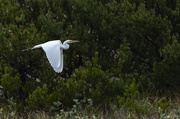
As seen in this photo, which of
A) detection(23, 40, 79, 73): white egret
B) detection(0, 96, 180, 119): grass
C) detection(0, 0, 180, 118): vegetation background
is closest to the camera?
detection(23, 40, 79, 73): white egret

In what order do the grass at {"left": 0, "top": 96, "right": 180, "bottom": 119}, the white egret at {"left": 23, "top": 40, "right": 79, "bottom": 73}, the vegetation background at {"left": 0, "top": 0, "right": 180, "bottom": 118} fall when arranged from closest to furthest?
the white egret at {"left": 23, "top": 40, "right": 79, "bottom": 73}
the grass at {"left": 0, "top": 96, "right": 180, "bottom": 119}
the vegetation background at {"left": 0, "top": 0, "right": 180, "bottom": 118}

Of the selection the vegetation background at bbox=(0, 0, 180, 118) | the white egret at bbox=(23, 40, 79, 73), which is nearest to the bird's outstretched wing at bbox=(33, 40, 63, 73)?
the white egret at bbox=(23, 40, 79, 73)

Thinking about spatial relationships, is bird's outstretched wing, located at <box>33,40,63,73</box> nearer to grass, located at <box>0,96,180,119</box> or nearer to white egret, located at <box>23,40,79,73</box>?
white egret, located at <box>23,40,79,73</box>

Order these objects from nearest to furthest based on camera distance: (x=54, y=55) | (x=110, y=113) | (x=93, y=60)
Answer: (x=54, y=55), (x=93, y=60), (x=110, y=113)

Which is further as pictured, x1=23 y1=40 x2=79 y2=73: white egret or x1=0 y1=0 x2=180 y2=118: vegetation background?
x1=0 y1=0 x2=180 y2=118: vegetation background

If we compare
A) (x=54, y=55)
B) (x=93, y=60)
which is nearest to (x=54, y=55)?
(x=54, y=55)

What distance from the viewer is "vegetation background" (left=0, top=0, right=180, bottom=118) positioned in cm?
481

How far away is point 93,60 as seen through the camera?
4828mm

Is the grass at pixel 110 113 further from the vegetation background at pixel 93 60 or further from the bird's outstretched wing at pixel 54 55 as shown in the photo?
the bird's outstretched wing at pixel 54 55

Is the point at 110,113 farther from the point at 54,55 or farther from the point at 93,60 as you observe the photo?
the point at 54,55

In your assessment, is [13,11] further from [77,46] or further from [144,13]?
[144,13]

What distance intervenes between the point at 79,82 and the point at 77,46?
2.93ft

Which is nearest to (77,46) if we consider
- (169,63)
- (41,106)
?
(41,106)

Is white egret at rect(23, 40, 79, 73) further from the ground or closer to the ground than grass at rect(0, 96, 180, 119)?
further from the ground
